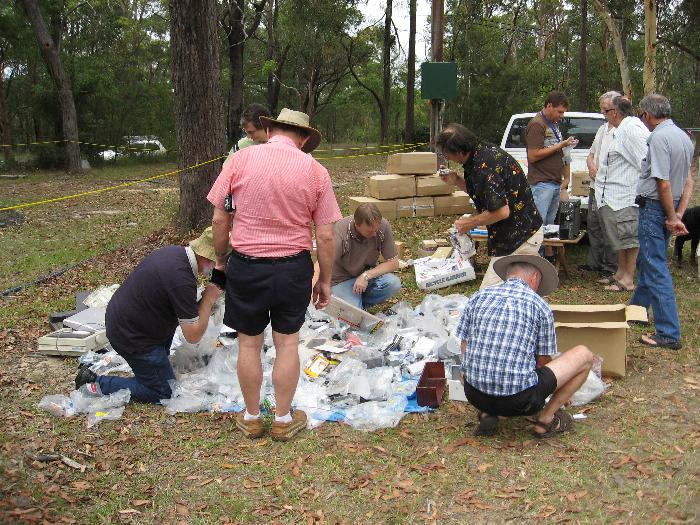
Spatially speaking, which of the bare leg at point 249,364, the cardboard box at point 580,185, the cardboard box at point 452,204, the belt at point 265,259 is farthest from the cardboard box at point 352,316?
the cardboard box at point 452,204

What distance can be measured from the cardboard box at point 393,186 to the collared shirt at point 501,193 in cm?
485

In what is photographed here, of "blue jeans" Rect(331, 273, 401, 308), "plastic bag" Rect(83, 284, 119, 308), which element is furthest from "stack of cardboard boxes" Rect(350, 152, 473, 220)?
"plastic bag" Rect(83, 284, 119, 308)

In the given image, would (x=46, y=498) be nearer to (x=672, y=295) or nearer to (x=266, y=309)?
(x=266, y=309)

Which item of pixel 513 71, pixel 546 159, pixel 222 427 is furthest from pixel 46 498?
pixel 513 71

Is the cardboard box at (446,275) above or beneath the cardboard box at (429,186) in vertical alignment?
beneath

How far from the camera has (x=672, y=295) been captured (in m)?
4.73

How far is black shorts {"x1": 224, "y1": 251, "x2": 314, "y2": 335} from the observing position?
3.47 metres

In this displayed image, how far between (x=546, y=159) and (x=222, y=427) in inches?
169

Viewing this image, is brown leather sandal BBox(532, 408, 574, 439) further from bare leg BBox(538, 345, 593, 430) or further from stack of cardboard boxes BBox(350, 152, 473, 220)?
stack of cardboard boxes BBox(350, 152, 473, 220)

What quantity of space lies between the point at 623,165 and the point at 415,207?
151 inches

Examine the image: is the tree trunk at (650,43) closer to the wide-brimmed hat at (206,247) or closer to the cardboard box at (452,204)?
the cardboard box at (452,204)

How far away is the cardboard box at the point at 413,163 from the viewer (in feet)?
30.8

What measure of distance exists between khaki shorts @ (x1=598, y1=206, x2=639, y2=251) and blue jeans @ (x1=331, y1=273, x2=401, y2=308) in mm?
2155

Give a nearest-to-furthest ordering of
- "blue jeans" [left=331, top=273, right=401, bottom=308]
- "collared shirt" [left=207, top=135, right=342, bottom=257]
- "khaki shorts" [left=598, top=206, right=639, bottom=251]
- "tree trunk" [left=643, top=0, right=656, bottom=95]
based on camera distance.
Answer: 1. "collared shirt" [left=207, top=135, right=342, bottom=257]
2. "blue jeans" [left=331, top=273, right=401, bottom=308]
3. "khaki shorts" [left=598, top=206, right=639, bottom=251]
4. "tree trunk" [left=643, top=0, right=656, bottom=95]
